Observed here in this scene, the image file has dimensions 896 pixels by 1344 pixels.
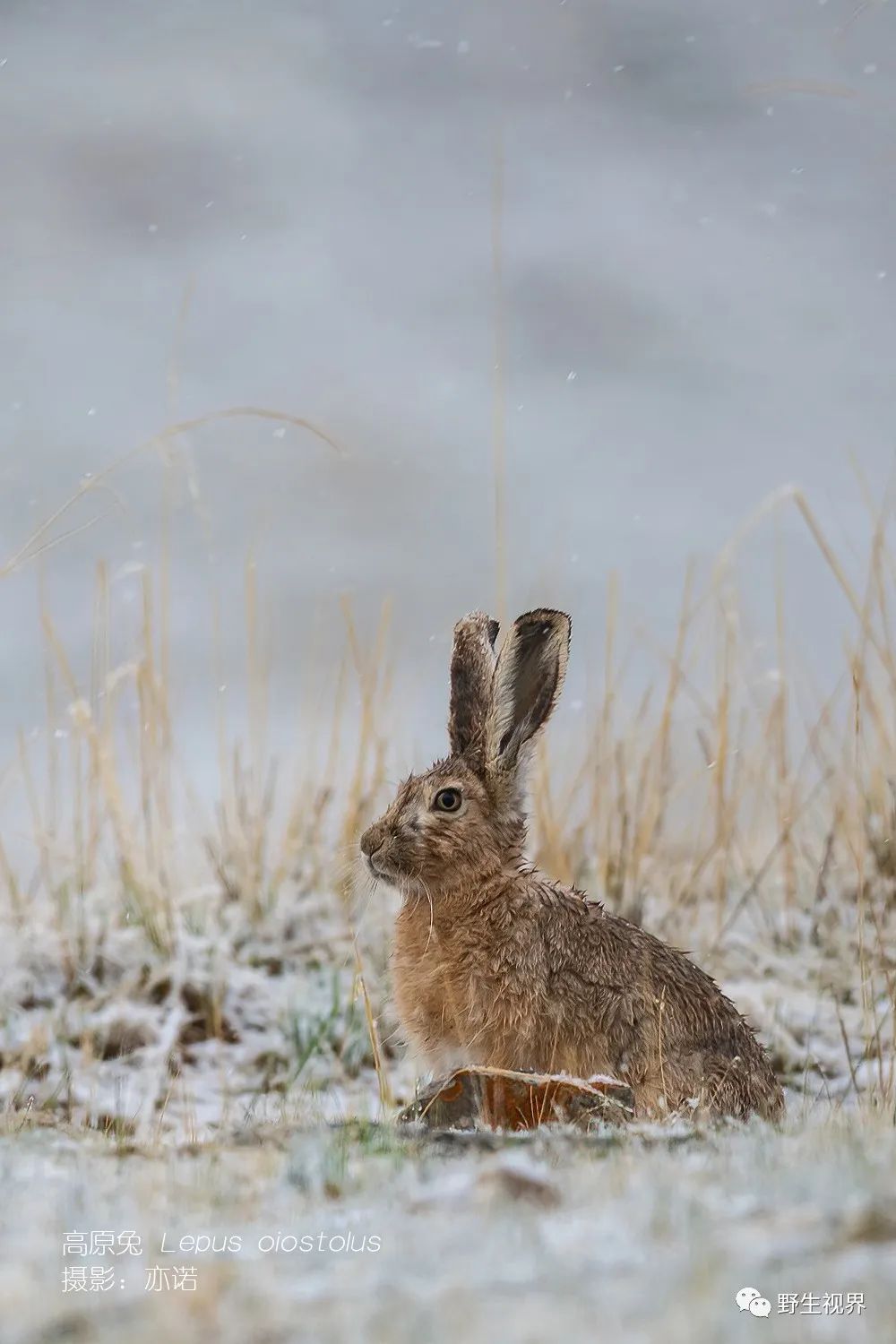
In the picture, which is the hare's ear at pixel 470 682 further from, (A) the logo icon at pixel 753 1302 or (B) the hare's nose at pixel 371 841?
(A) the logo icon at pixel 753 1302

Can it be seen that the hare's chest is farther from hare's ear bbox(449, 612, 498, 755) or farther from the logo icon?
the logo icon

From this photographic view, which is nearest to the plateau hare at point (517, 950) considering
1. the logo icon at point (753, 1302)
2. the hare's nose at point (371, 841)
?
the hare's nose at point (371, 841)

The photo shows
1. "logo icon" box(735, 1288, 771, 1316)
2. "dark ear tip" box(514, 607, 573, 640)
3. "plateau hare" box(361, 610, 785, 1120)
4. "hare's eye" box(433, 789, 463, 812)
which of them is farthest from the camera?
"hare's eye" box(433, 789, 463, 812)

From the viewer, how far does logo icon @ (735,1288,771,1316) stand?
5.57 ft

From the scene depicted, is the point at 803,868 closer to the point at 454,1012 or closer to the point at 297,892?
the point at 297,892

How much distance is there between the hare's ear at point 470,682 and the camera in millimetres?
3734

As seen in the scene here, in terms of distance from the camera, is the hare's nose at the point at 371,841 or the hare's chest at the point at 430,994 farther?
the hare's nose at the point at 371,841

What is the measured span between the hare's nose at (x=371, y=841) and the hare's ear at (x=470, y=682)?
12.5 inches

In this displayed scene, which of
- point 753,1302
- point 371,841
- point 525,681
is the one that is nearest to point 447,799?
point 371,841

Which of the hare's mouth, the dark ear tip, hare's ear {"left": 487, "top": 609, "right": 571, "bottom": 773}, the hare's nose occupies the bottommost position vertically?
the hare's mouth

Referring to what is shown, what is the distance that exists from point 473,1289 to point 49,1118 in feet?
6.58

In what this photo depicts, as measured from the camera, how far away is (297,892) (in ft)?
21.0

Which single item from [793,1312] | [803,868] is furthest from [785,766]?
[793,1312]

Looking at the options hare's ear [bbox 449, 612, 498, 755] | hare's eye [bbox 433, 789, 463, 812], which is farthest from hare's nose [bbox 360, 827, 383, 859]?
hare's ear [bbox 449, 612, 498, 755]
